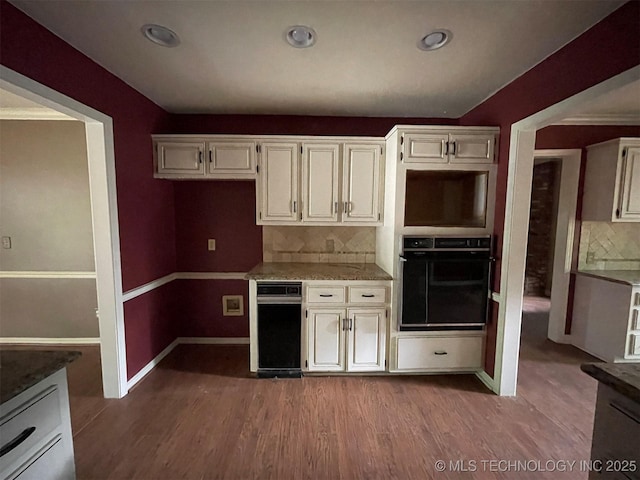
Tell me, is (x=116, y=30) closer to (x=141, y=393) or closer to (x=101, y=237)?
(x=101, y=237)

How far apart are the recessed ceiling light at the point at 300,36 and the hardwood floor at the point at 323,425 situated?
253cm

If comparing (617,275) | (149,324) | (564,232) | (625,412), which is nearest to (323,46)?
(625,412)

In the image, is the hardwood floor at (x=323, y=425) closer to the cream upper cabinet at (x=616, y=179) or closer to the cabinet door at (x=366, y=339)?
the cabinet door at (x=366, y=339)

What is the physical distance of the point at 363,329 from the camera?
8.41 feet

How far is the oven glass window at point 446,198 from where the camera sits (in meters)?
2.52

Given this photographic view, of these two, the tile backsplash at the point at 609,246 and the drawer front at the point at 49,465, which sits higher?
the tile backsplash at the point at 609,246

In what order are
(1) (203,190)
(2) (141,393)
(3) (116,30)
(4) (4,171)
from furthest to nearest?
(1) (203,190) → (4) (4,171) → (2) (141,393) → (3) (116,30)

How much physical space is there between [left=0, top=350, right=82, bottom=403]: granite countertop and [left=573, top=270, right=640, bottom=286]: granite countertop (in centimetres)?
418

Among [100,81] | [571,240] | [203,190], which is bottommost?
[571,240]

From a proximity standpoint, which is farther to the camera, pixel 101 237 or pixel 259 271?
pixel 259 271

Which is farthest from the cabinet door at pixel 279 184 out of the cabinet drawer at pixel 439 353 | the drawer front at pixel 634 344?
the drawer front at pixel 634 344

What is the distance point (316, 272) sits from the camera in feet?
8.59

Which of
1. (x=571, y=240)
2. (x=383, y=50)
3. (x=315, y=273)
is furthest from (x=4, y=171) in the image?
(x=571, y=240)

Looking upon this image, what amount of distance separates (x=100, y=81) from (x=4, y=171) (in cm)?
193
